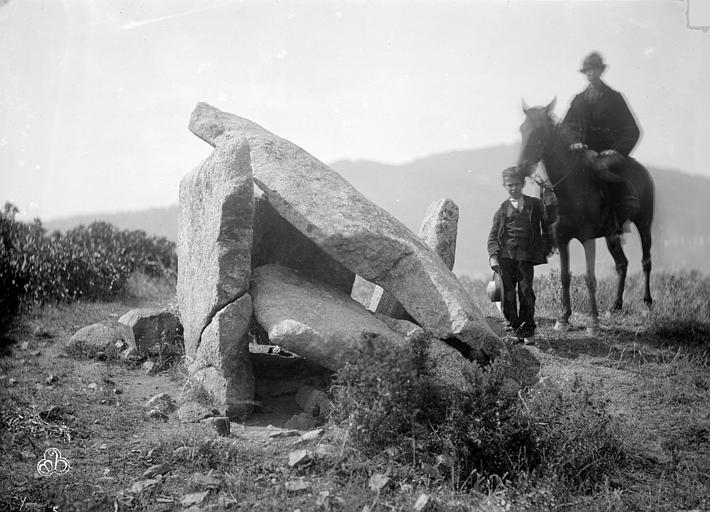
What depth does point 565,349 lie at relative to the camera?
804cm

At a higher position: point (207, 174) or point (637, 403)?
point (207, 174)

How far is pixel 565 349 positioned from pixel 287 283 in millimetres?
3799

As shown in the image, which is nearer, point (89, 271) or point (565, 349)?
point (565, 349)

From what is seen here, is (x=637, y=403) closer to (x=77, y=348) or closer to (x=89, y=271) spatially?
(x=77, y=348)

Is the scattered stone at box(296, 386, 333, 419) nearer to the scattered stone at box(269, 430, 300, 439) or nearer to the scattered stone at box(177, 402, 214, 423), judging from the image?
the scattered stone at box(269, 430, 300, 439)

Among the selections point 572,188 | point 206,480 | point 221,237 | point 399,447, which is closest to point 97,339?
point 221,237

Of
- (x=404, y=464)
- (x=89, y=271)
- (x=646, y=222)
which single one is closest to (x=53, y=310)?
(x=89, y=271)

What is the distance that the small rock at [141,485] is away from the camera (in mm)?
4609

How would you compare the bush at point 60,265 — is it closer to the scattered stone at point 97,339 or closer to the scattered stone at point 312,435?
the scattered stone at point 97,339

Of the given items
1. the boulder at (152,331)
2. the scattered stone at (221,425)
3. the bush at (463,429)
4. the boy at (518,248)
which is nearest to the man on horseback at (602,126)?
the boy at (518,248)

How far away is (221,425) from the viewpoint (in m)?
5.63

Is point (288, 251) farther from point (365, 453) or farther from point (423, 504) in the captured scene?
point (423, 504)

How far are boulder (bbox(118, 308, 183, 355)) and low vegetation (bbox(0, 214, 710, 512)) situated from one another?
92cm

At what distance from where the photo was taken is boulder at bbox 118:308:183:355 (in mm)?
8023
